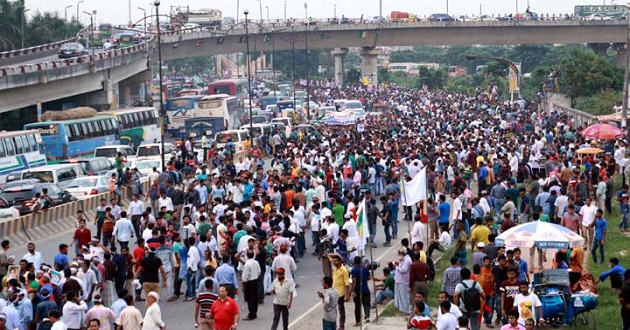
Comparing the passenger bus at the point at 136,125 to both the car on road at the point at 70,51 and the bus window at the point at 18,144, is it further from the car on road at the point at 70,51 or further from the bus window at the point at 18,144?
the car on road at the point at 70,51

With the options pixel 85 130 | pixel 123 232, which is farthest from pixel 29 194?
pixel 85 130

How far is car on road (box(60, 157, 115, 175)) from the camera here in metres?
43.0

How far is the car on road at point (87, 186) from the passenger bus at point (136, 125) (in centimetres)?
2120

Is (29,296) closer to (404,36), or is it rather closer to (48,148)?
(48,148)

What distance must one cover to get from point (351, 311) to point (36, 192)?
53.0ft

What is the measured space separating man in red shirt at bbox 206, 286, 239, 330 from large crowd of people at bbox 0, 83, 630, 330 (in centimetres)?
2

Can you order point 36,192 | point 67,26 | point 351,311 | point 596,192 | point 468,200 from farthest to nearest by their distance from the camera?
1. point 67,26
2. point 36,192
3. point 596,192
4. point 468,200
5. point 351,311

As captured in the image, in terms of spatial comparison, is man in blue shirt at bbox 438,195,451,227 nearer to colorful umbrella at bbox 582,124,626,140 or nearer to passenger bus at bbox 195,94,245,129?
colorful umbrella at bbox 582,124,626,140

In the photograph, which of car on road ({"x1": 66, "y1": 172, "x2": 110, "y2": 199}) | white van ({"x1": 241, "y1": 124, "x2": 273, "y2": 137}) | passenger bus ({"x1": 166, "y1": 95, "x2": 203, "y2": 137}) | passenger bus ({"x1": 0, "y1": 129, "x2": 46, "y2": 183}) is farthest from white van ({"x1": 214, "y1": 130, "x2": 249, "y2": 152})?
passenger bus ({"x1": 166, "y1": 95, "x2": 203, "y2": 137})

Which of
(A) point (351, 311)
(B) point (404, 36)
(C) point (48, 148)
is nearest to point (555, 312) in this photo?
(A) point (351, 311)

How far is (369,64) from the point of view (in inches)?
4764

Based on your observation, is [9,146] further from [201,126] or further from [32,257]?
[32,257]

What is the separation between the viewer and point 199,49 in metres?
105

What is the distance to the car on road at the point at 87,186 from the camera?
37.3 metres
